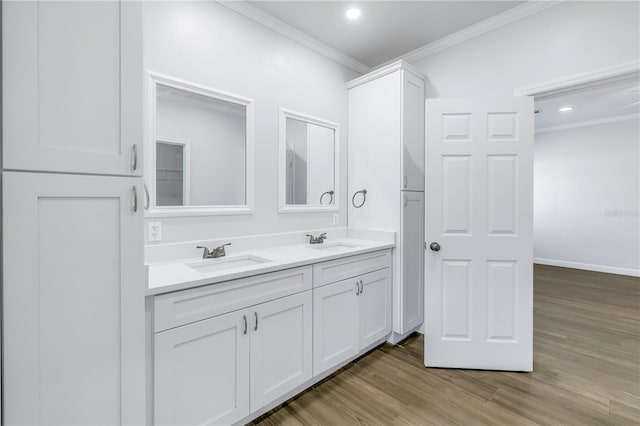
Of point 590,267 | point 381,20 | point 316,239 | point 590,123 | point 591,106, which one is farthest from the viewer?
point 590,267

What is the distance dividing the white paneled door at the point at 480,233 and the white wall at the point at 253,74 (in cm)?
105

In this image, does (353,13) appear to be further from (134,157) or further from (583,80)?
(134,157)

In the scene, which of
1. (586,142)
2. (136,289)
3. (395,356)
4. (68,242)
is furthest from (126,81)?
(586,142)

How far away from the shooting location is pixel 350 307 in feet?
7.54

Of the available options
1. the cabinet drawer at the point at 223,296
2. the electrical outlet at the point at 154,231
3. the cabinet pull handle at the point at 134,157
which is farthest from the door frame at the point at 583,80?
the electrical outlet at the point at 154,231

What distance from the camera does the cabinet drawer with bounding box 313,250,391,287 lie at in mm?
2074

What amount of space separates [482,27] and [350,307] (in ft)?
8.53

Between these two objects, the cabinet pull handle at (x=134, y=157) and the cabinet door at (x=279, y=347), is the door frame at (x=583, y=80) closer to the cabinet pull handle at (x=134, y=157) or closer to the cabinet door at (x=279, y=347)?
the cabinet door at (x=279, y=347)

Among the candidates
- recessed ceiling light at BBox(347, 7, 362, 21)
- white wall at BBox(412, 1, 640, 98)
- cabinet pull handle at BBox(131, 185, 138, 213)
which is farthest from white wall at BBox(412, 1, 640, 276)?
cabinet pull handle at BBox(131, 185, 138, 213)

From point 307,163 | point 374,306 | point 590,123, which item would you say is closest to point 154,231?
point 307,163

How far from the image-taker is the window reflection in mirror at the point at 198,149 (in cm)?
195

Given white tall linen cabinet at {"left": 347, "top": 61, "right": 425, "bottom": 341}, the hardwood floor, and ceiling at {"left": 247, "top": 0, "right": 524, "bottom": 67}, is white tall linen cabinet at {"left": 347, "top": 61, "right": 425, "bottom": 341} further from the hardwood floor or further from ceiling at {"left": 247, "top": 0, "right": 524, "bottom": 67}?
the hardwood floor

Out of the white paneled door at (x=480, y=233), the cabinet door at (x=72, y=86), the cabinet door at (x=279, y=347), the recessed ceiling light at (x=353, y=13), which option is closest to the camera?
the cabinet door at (x=72, y=86)

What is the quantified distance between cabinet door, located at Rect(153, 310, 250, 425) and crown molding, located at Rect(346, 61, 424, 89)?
7.69 ft
